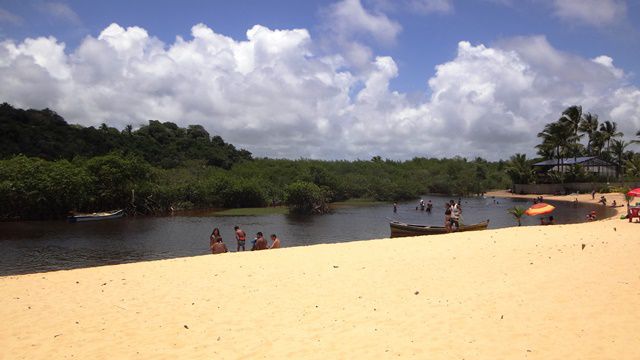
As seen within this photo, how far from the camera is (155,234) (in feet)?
127

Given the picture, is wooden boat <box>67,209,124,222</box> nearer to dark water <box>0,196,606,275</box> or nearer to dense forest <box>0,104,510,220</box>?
dark water <box>0,196,606,275</box>

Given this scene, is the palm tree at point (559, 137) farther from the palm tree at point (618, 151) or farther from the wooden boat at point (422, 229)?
the wooden boat at point (422, 229)

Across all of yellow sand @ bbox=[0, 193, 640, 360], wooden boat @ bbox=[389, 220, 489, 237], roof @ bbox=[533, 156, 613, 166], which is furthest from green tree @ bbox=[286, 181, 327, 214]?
roof @ bbox=[533, 156, 613, 166]

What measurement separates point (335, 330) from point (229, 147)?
103992 mm

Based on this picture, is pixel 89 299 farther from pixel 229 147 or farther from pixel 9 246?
pixel 229 147

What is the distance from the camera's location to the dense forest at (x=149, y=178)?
50.3 metres

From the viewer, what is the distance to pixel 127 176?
2242 inches

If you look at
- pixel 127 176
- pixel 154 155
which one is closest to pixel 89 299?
pixel 127 176

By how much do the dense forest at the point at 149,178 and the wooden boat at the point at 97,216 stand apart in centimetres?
275

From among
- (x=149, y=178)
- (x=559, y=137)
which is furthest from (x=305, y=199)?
(x=559, y=137)

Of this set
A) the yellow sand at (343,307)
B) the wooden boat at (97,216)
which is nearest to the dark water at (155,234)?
the wooden boat at (97,216)

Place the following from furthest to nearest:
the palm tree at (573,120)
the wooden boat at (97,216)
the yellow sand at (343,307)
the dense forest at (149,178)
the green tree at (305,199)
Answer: the palm tree at (573,120) < the green tree at (305,199) < the dense forest at (149,178) < the wooden boat at (97,216) < the yellow sand at (343,307)

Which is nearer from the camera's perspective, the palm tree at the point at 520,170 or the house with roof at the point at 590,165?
the house with roof at the point at 590,165

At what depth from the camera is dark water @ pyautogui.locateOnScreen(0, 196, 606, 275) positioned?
2743 cm
